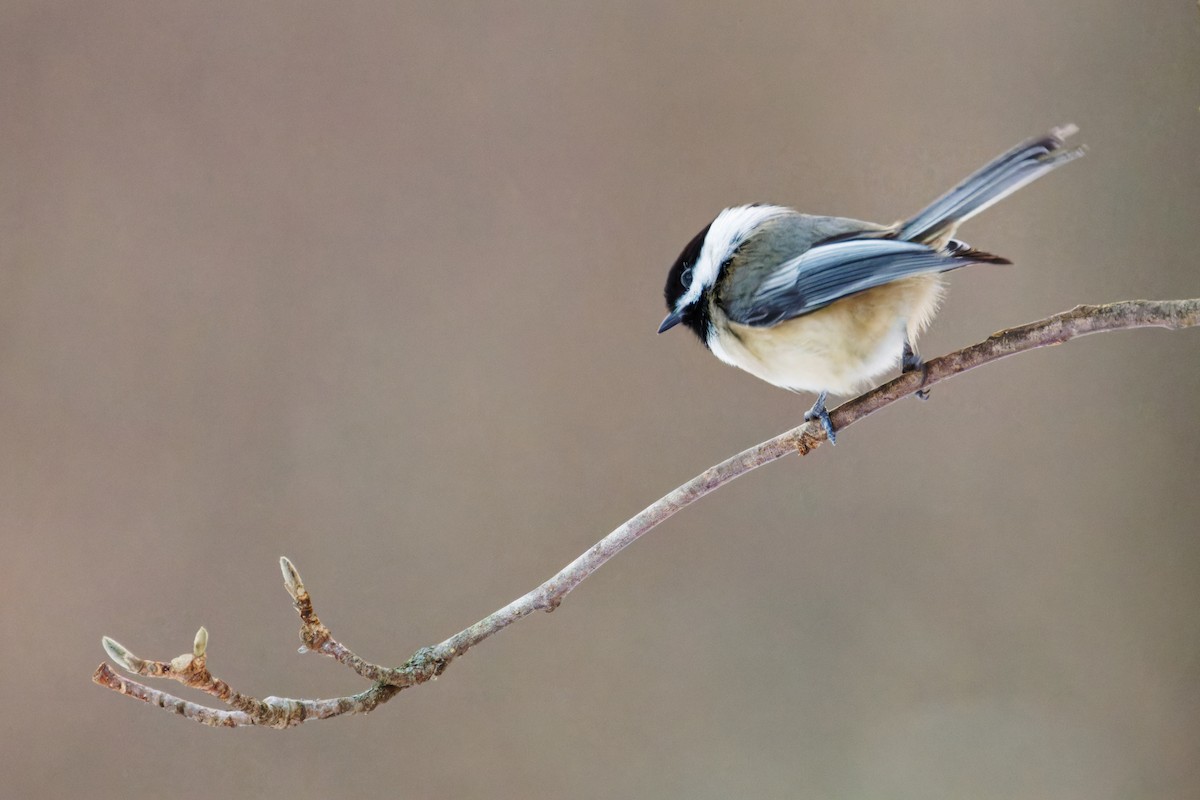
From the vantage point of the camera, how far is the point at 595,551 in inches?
37.4

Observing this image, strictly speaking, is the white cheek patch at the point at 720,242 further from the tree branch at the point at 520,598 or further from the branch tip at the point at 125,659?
the branch tip at the point at 125,659

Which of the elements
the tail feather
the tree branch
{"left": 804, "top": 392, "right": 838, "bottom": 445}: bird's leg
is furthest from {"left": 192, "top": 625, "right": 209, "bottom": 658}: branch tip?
the tail feather

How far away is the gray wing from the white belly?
0.08 ft

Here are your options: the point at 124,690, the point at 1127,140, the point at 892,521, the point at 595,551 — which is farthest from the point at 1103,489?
the point at 124,690

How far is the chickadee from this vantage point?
1.03m

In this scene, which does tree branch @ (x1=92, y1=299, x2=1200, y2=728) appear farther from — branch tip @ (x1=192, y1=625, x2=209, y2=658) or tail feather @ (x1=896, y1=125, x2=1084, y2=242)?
Answer: tail feather @ (x1=896, y1=125, x2=1084, y2=242)

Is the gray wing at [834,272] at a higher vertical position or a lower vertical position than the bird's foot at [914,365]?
higher

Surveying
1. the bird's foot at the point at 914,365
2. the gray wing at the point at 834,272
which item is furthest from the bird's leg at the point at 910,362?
the gray wing at the point at 834,272

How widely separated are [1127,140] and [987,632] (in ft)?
3.85

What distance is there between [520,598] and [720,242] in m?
0.56

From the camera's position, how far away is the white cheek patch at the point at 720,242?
1217 millimetres

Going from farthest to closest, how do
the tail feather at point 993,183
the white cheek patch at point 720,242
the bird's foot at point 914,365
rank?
the white cheek patch at point 720,242
the bird's foot at point 914,365
the tail feather at point 993,183

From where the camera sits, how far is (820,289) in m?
1.08

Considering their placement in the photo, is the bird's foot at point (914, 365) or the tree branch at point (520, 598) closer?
the tree branch at point (520, 598)
